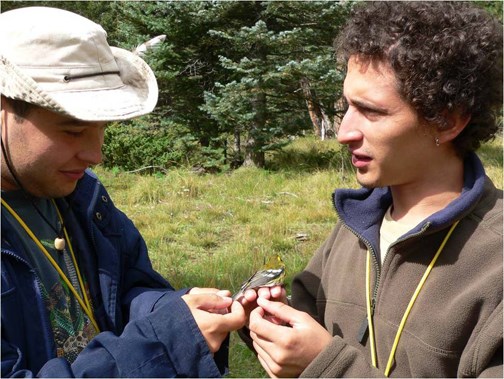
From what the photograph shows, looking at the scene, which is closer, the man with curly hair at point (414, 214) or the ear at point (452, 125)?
the man with curly hair at point (414, 214)

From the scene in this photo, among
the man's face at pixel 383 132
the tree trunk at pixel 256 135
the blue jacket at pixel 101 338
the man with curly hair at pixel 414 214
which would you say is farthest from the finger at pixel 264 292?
the tree trunk at pixel 256 135

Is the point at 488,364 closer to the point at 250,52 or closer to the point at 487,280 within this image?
the point at 487,280

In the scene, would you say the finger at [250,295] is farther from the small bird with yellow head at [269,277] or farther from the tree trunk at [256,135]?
the tree trunk at [256,135]

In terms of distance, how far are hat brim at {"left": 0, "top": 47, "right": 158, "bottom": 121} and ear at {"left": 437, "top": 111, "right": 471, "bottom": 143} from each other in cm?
94

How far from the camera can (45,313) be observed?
1759 millimetres

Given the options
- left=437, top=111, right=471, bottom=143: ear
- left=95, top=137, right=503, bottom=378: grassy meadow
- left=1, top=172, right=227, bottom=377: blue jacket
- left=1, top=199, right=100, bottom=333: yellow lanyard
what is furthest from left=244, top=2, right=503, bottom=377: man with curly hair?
left=95, top=137, right=503, bottom=378: grassy meadow

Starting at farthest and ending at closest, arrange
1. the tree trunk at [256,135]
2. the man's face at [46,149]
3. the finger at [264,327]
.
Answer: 1. the tree trunk at [256,135]
2. the finger at [264,327]
3. the man's face at [46,149]

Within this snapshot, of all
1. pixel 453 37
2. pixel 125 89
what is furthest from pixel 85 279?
pixel 453 37

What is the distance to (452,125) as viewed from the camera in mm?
2021

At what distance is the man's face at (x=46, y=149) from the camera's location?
177 centimetres

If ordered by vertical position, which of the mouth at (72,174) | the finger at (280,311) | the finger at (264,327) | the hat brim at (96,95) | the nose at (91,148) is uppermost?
the hat brim at (96,95)

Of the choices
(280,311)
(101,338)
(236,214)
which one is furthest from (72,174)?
(236,214)

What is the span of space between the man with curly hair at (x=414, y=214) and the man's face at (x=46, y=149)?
707 millimetres

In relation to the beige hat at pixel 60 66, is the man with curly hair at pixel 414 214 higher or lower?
lower
